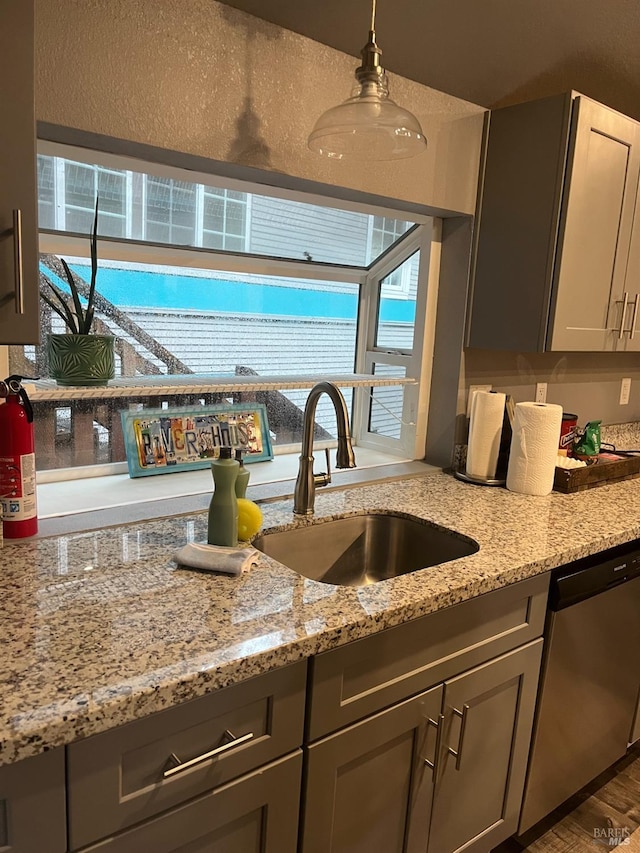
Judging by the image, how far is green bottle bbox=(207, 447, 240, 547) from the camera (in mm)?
1363

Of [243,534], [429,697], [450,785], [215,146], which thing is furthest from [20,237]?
[450,785]

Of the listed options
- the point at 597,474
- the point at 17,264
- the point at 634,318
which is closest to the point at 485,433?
the point at 597,474

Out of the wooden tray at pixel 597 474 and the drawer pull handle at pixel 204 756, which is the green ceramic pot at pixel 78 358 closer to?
the drawer pull handle at pixel 204 756

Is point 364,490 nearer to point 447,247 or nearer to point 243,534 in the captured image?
point 243,534

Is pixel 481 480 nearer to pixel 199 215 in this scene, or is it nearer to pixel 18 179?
pixel 199 215

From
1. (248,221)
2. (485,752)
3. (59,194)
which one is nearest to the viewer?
(485,752)

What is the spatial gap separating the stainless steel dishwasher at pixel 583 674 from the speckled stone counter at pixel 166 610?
10 cm

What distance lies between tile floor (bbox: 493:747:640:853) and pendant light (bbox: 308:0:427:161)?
190cm

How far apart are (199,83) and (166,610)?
1196 mm

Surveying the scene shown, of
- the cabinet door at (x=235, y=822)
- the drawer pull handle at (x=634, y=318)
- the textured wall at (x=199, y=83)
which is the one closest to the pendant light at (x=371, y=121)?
the textured wall at (x=199, y=83)

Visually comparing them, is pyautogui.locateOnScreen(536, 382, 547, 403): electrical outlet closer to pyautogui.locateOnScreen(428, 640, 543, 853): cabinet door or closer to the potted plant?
pyautogui.locateOnScreen(428, 640, 543, 853): cabinet door

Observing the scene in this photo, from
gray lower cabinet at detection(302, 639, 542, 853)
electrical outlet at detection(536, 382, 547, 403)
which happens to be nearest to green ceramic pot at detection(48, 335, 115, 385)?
gray lower cabinet at detection(302, 639, 542, 853)

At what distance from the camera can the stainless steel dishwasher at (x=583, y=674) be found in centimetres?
163

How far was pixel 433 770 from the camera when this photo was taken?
4.56 ft
